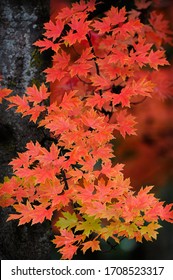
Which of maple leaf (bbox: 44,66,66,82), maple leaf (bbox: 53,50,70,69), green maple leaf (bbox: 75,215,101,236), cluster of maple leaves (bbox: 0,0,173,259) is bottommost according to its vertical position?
green maple leaf (bbox: 75,215,101,236)

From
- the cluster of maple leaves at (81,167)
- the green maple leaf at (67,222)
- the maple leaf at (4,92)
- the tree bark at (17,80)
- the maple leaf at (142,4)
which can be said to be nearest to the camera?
→ the cluster of maple leaves at (81,167)

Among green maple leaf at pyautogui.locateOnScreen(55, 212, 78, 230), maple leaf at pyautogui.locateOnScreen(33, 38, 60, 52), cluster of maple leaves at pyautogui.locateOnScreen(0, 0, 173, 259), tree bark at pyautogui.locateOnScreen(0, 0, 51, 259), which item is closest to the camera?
cluster of maple leaves at pyautogui.locateOnScreen(0, 0, 173, 259)

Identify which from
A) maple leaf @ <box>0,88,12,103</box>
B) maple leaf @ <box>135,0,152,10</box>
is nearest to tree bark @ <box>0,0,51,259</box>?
maple leaf @ <box>0,88,12,103</box>

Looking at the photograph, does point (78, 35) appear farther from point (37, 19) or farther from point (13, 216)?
point (13, 216)

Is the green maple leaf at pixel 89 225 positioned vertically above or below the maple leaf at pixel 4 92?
below

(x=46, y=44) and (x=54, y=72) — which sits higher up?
(x=46, y=44)

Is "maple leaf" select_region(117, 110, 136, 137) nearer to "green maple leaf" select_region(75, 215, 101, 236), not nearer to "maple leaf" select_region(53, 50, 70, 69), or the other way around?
"maple leaf" select_region(53, 50, 70, 69)

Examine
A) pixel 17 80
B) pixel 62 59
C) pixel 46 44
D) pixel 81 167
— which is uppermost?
pixel 46 44

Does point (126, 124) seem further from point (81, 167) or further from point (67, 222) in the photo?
point (67, 222)

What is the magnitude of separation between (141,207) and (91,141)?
59cm

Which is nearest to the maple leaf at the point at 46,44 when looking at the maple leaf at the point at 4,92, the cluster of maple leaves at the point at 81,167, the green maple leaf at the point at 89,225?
the cluster of maple leaves at the point at 81,167

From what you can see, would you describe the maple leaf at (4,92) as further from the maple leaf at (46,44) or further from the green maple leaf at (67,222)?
the green maple leaf at (67,222)

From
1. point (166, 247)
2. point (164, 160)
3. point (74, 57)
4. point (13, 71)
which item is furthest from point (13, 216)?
point (166, 247)

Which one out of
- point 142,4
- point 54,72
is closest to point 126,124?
point 54,72
